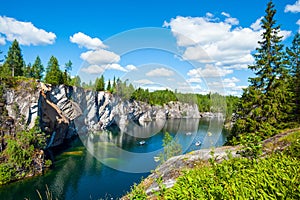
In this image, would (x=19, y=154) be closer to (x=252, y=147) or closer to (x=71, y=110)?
(x=71, y=110)

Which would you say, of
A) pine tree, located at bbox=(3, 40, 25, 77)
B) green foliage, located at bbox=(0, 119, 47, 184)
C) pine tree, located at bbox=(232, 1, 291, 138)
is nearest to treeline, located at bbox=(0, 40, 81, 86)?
pine tree, located at bbox=(3, 40, 25, 77)

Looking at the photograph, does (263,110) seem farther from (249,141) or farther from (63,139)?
(63,139)

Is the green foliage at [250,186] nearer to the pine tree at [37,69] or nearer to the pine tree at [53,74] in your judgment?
the pine tree at [53,74]

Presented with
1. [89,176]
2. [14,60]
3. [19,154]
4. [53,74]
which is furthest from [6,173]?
[14,60]

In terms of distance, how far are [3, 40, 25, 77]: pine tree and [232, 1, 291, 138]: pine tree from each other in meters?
56.1

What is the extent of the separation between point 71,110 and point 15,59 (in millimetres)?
20720

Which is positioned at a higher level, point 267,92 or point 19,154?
Result: point 267,92

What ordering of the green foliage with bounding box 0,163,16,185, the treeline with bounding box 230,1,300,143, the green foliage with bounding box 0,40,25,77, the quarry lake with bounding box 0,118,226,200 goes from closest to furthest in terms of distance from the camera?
the treeline with bounding box 230,1,300,143, the quarry lake with bounding box 0,118,226,200, the green foliage with bounding box 0,163,16,185, the green foliage with bounding box 0,40,25,77

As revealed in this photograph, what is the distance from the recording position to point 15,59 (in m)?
55.0

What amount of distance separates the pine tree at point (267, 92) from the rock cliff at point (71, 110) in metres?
34.6

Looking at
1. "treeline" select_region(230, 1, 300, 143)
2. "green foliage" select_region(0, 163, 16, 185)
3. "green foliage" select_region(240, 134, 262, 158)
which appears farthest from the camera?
"green foliage" select_region(0, 163, 16, 185)

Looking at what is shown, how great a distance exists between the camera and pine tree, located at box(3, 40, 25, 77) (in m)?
53.9

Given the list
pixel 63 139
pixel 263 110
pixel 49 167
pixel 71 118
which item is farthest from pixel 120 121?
pixel 263 110

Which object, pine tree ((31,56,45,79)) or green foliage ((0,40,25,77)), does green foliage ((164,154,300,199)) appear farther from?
pine tree ((31,56,45,79))
